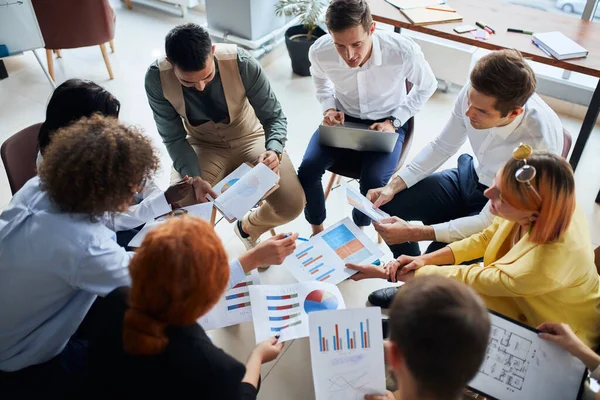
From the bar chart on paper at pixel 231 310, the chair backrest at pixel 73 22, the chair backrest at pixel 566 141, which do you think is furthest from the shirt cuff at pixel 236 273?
Answer: the chair backrest at pixel 73 22

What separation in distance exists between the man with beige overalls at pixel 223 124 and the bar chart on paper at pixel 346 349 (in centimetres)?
84

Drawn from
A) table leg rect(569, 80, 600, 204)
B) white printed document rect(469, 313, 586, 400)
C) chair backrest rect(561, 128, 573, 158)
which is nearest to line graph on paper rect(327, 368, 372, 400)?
white printed document rect(469, 313, 586, 400)

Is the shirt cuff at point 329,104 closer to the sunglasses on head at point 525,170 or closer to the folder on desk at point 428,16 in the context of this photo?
the folder on desk at point 428,16

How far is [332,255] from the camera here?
1.99 meters

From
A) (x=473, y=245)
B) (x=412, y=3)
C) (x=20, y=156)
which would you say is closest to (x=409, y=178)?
(x=473, y=245)

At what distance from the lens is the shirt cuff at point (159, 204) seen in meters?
2.06

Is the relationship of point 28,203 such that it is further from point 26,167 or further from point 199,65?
point 199,65

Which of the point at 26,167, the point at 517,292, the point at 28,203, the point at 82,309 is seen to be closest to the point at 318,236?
the point at 517,292

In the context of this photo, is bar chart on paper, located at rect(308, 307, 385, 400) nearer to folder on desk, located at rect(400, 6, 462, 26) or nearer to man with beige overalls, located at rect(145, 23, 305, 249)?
man with beige overalls, located at rect(145, 23, 305, 249)

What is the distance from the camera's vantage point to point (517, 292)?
5.24 ft

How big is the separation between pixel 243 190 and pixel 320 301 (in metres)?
0.62

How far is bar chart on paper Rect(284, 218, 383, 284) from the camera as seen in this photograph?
6.34ft

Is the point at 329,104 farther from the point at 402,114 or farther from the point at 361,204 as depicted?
the point at 361,204

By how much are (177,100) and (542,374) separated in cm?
178
